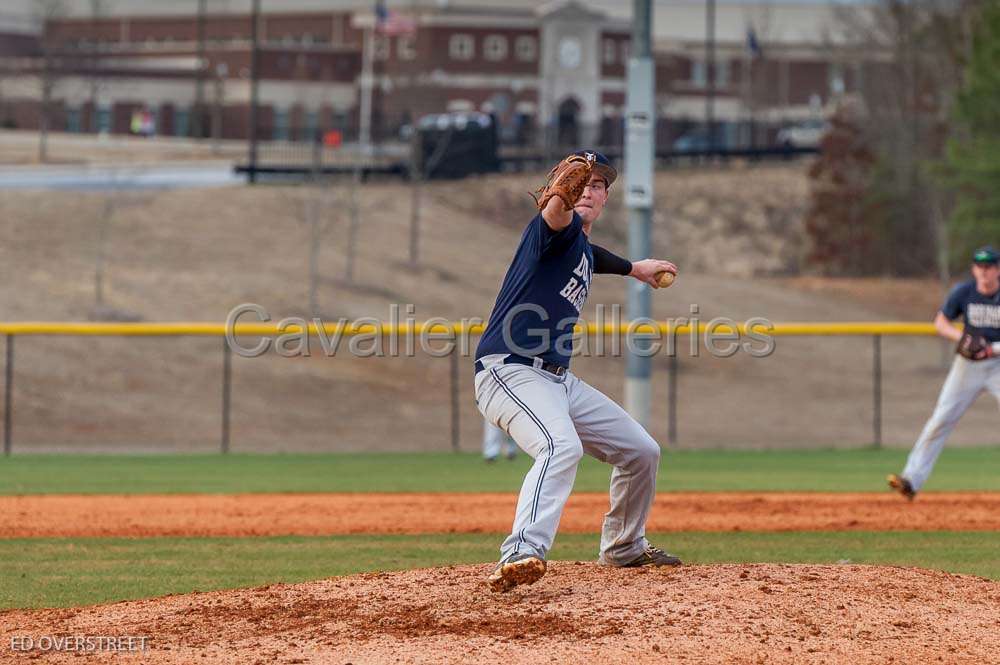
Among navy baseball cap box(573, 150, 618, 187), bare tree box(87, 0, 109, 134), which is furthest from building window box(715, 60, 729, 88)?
navy baseball cap box(573, 150, 618, 187)

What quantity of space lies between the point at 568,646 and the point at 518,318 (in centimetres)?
159

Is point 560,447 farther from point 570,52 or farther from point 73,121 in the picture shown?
point 570,52

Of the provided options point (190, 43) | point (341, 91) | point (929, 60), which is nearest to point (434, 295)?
point (929, 60)

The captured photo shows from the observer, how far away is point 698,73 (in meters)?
82.1

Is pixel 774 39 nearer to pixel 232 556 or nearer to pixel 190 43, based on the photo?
pixel 190 43

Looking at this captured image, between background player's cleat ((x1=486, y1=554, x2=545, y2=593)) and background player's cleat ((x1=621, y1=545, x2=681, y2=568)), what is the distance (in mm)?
1049

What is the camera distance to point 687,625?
6016mm

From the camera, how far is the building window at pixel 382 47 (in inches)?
2726

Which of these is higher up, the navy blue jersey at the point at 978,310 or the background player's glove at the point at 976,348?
the navy blue jersey at the point at 978,310

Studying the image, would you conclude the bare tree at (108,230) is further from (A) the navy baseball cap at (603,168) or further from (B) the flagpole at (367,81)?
(A) the navy baseball cap at (603,168)

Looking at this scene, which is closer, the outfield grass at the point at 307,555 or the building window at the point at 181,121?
the outfield grass at the point at 307,555

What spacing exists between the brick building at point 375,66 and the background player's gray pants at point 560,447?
53.3 m

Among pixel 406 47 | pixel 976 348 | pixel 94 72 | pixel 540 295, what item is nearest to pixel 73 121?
pixel 94 72

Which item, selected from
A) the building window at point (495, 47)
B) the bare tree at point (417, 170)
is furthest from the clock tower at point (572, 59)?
the bare tree at point (417, 170)
